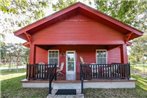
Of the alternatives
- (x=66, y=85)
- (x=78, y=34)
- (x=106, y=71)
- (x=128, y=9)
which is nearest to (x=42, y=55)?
(x=78, y=34)

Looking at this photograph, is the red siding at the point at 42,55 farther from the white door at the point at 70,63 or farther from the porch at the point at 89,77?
the porch at the point at 89,77

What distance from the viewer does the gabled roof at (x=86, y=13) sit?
9.07m

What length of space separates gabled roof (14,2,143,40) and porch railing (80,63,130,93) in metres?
2.11

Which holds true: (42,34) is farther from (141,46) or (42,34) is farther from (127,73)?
(141,46)

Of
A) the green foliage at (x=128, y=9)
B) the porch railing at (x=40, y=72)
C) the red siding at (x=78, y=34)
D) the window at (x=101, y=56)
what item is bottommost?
the porch railing at (x=40, y=72)

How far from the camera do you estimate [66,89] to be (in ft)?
27.8

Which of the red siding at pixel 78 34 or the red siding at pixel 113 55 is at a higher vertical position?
the red siding at pixel 78 34

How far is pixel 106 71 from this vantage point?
899 cm

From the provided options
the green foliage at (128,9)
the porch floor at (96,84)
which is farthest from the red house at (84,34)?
the green foliage at (128,9)

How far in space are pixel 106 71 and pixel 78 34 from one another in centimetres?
271

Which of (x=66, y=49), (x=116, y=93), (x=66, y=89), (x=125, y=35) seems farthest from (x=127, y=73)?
(x=66, y=49)

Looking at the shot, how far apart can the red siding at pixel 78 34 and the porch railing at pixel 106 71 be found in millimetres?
1427

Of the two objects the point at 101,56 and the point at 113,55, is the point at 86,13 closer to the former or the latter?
the point at 101,56

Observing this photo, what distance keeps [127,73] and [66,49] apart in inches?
197
